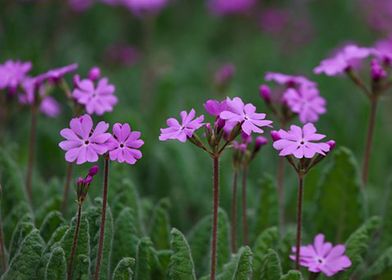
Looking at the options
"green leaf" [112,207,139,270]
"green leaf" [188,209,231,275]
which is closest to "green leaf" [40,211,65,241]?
"green leaf" [112,207,139,270]

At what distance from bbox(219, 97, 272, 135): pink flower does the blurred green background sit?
1154mm

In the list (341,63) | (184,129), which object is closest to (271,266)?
(184,129)

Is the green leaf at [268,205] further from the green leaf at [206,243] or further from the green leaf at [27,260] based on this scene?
the green leaf at [27,260]

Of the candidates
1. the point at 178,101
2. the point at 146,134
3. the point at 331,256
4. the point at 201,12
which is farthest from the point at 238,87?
the point at 331,256

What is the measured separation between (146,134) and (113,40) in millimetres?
2289

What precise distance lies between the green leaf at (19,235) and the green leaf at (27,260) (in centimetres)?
13

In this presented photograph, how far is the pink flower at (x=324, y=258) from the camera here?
2.71 metres

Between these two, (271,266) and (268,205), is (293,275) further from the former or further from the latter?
(268,205)

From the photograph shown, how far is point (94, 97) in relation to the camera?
118 inches

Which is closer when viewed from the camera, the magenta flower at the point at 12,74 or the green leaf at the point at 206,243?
the green leaf at the point at 206,243

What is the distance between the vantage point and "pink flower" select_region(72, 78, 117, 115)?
293 centimetres

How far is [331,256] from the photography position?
9.12ft

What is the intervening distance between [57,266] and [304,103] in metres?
1.36

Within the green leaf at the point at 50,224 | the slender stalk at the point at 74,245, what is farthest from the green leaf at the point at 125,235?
the slender stalk at the point at 74,245
